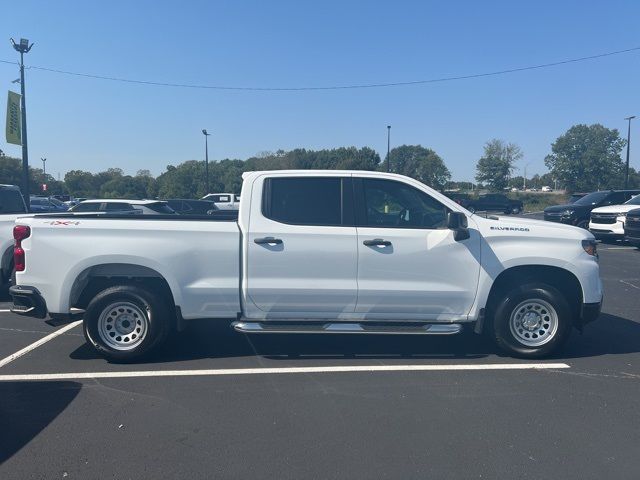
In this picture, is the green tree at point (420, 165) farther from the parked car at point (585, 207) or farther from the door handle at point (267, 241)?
the door handle at point (267, 241)

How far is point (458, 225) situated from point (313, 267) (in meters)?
1.53

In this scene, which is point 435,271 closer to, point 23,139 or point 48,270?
point 48,270

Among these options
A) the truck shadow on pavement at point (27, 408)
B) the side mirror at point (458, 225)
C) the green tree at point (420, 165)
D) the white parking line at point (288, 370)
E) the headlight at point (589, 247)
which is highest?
the green tree at point (420, 165)

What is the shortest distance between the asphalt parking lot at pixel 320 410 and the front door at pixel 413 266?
604mm

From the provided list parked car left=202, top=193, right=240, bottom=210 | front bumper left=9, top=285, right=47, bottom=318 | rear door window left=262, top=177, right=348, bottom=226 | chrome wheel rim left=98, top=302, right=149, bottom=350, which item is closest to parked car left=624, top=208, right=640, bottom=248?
rear door window left=262, top=177, right=348, bottom=226

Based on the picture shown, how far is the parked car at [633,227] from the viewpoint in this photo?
1666 cm

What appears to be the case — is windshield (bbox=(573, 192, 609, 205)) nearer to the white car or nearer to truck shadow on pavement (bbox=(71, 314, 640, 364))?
the white car

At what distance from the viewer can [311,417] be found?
15.0ft

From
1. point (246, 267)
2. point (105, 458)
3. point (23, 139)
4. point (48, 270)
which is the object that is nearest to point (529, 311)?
point (246, 267)

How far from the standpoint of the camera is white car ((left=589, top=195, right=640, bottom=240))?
18.4 metres

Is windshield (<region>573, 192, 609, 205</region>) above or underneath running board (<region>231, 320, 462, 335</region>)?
above

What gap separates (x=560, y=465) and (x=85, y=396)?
3872mm

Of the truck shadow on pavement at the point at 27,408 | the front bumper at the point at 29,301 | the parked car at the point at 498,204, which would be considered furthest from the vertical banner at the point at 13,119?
the parked car at the point at 498,204

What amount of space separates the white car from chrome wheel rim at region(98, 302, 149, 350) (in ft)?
54.2
